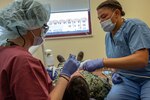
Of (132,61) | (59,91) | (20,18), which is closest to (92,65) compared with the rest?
(132,61)

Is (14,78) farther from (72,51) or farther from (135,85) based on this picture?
(72,51)

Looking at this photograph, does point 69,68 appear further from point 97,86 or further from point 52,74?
point 97,86

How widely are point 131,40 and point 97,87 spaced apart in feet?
1.51

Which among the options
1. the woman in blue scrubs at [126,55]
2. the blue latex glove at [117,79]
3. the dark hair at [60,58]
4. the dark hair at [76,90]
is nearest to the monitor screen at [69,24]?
the dark hair at [60,58]

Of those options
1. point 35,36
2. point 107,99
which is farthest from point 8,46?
point 107,99

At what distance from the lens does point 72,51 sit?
3854 mm

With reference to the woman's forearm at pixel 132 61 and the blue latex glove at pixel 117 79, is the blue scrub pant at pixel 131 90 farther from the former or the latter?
the woman's forearm at pixel 132 61

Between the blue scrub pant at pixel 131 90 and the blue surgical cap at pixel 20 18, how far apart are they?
0.83 m

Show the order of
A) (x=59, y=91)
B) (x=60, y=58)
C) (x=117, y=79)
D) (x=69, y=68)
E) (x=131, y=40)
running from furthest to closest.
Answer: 1. (x=60, y=58)
2. (x=117, y=79)
3. (x=131, y=40)
4. (x=69, y=68)
5. (x=59, y=91)

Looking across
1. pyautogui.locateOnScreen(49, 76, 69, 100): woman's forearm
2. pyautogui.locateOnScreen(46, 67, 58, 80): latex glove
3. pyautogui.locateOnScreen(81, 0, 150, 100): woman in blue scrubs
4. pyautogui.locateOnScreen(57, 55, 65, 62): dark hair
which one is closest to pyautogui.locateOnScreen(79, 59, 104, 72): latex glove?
pyautogui.locateOnScreen(81, 0, 150, 100): woman in blue scrubs

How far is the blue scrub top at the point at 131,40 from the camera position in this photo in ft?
5.56

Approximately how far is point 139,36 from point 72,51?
2.22 m

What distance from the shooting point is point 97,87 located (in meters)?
1.91

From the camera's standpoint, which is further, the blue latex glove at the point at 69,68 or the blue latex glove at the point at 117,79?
the blue latex glove at the point at 117,79
